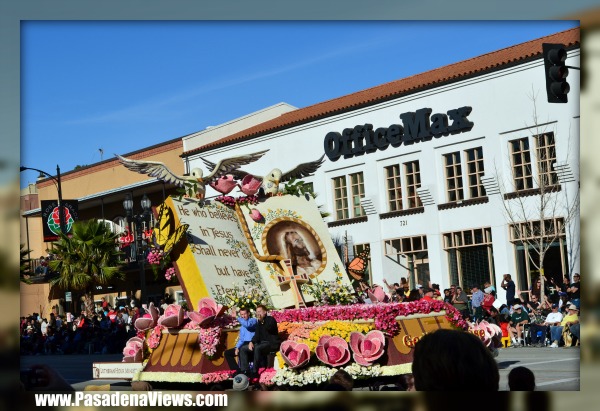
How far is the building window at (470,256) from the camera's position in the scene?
10.3 m

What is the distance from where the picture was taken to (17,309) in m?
6.28

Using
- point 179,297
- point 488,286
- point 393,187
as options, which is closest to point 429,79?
point 393,187

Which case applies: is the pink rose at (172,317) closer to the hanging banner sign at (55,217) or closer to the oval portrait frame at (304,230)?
the oval portrait frame at (304,230)

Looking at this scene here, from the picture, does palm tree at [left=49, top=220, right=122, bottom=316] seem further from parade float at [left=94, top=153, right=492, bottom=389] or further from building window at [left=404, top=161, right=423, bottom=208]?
building window at [left=404, top=161, right=423, bottom=208]

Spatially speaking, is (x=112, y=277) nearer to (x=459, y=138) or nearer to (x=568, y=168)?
(x=459, y=138)

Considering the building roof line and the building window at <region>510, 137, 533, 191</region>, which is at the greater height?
the building roof line

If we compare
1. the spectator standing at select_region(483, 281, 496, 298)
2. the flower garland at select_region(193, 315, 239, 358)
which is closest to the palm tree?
the flower garland at select_region(193, 315, 239, 358)

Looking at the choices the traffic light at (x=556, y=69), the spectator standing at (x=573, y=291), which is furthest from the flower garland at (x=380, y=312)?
the traffic light at (x=556, y=69)

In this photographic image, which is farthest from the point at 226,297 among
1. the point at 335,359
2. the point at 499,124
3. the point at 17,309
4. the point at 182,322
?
the point at 17,309

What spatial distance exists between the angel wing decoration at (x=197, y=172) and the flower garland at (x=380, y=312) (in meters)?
1.85

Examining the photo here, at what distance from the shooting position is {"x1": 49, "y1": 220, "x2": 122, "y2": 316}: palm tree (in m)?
10.0

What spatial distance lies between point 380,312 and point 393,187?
5.58 ft

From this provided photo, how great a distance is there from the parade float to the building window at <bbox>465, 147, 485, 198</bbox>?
1672 mm

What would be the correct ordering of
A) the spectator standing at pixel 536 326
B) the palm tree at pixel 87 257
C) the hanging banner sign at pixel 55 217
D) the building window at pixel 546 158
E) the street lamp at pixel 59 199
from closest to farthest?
the street lamp at pixel 59 199 < the building window at pixel 546 158 < the palm tree at pixel 87 257 < the hanging banner sign at pixel 55 217 < the spectator standing at pixel 536 326
